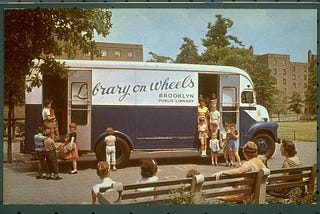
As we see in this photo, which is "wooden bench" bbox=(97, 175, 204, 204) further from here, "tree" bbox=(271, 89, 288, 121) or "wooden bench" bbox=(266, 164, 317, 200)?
"tree" bbox=(271, 89, 288, 121)

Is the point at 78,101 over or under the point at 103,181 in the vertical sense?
over

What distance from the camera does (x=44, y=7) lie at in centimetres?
358

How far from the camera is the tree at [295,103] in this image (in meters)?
3.70

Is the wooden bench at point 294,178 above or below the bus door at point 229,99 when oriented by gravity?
below

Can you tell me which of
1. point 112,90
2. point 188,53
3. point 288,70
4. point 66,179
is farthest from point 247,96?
point 66,179

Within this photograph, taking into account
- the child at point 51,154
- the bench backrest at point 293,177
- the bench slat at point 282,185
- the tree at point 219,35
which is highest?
the tree at point 219,35

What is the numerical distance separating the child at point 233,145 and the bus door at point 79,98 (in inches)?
52.0

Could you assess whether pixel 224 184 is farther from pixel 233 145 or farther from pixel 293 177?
pixel 293 177

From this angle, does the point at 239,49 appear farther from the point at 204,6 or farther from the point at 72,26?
the point at 72,26

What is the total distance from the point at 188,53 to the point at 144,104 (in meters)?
0.61

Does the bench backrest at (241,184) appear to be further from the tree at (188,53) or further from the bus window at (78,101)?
the bus window at (78,101)

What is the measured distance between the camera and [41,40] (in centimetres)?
372

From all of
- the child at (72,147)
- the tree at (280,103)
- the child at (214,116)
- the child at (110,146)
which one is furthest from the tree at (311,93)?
the child at (72,147)

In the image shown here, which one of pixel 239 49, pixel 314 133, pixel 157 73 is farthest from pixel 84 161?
pixel 314 133
